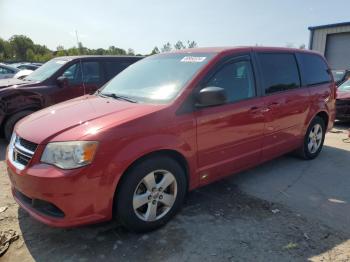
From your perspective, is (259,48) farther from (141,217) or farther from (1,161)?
(1,161)

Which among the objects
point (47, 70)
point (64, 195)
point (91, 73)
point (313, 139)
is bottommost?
point (313, 139)

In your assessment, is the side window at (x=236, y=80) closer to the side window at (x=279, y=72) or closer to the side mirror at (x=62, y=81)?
the side window at (x=279, y=72)

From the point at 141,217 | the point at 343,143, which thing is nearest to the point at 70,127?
the point at 141,217

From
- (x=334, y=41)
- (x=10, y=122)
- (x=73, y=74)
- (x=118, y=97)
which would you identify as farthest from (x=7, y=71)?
(x=334, y=41)

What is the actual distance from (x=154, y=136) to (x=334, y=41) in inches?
775

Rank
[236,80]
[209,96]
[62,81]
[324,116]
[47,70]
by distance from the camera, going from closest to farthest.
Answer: [209,96]
[236,80]
[324,116]
[62,81]
[47,70]

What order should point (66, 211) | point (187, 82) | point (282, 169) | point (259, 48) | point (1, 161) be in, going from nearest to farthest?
point (66, 211) < point (187, 82) < point (259, 48) < point (282, 169) < point (1, 161)

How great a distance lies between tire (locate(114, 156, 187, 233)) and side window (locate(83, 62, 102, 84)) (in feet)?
14.9

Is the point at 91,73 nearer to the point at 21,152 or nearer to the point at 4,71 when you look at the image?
the point at 21,152

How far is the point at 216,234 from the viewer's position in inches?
125

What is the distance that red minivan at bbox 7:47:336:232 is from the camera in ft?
9.00

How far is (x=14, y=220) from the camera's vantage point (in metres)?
3.46

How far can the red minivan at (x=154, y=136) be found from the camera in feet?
9.00

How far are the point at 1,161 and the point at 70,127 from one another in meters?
3.16
